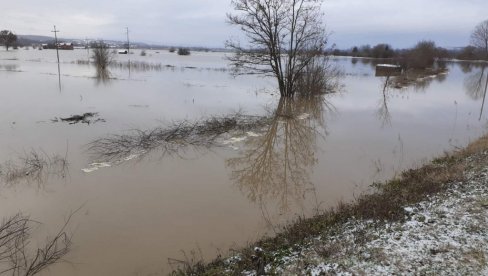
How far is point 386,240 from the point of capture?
19.1ft

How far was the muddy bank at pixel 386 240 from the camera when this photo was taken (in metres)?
5.14

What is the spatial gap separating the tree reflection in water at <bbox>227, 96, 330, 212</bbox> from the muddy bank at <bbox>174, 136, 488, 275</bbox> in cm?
183

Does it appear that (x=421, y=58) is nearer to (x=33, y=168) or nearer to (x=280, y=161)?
(x=280, y=161)

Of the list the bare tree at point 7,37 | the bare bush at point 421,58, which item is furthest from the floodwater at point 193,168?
the bare tree at point 7,37

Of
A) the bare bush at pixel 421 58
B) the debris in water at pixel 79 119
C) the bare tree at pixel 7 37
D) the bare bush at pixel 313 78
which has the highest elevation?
the bare tree at pixel 7 37

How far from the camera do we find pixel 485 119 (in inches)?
776

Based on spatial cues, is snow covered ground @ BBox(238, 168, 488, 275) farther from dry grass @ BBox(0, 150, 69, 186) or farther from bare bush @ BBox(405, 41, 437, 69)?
bare bush @ BBox(405, 41, 437, 69)

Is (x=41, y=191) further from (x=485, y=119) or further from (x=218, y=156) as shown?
(x=485, y=119)

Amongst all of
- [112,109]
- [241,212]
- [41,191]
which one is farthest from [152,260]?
[112,109]

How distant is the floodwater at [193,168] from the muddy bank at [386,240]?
1.01 m

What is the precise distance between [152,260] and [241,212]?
2.41 meters

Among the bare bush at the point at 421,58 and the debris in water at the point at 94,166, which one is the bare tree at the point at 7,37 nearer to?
the bare bush at the point at 421,58

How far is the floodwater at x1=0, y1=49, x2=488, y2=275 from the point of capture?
707 cm

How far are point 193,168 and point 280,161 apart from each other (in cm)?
268
